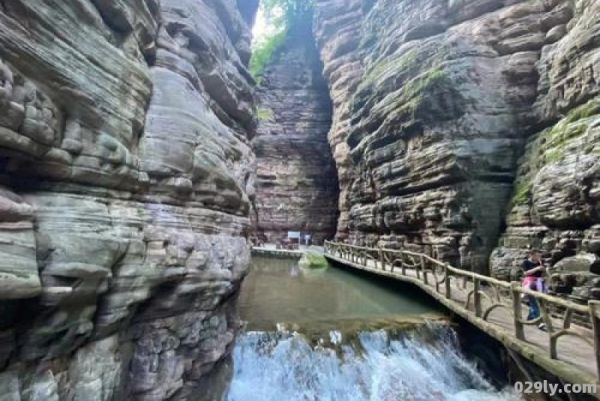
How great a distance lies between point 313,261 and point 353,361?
49.8ft

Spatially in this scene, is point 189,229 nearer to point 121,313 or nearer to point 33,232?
point 121,313

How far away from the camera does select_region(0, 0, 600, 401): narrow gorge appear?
3.94 meters

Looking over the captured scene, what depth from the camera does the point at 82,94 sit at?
4426mm

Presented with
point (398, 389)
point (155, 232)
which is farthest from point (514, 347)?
point (155, 232)

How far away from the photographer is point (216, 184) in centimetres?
703

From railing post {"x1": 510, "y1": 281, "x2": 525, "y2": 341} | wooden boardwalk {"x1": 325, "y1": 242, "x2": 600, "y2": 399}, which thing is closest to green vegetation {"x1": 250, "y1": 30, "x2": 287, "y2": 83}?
wooden boardwalk {"x1": 325, "y1": 242, "x2": 600, "y2": 399}

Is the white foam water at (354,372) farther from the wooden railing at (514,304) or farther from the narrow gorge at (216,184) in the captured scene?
the wooden railing at (514,304)

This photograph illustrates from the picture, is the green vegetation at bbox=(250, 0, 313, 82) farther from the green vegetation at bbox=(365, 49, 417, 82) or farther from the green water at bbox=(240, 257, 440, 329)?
the green water at bbox=(240, 257, 440, 329)

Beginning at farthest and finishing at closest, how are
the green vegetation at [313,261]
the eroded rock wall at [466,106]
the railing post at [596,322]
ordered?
the green vegetation at [313,261] < the eroded rock wall at [466,106] < the railing post at [596,322]

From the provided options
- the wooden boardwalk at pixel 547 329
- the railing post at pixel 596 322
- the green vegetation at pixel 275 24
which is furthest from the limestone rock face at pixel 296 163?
the railing post at pixel 596 322

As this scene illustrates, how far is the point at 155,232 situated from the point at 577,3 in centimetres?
1599

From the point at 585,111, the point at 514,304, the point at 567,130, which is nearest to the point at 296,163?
the point at 567,130

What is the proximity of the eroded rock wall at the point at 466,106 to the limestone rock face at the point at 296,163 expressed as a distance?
13867 millimetres

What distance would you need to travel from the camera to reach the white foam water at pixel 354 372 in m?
7.56
